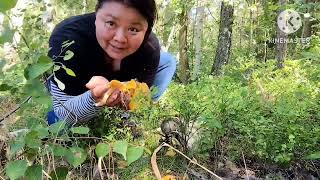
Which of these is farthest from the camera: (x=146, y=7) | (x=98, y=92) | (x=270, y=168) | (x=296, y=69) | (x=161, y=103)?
(x=296, y=69)

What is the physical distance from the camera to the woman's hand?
1908 millimetres

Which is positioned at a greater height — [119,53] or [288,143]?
[119,53]

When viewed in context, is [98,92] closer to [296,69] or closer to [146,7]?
[146,7]

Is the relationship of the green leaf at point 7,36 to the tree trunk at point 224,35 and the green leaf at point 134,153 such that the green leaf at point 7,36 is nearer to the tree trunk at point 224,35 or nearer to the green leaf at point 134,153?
the green leaf at point 134,153

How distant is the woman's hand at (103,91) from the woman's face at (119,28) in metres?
0.26

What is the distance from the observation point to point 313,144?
2.18m

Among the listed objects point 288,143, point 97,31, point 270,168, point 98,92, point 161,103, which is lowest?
point 270,168

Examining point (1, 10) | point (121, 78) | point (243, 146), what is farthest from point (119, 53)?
point (1, 10)

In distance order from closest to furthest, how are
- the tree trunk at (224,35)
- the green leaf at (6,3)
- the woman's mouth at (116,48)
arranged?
the green leaf at (6,3)
the woman's mouth at (116,48)
the tree trunk at (224,35)

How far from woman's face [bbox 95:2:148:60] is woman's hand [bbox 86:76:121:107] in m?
0.26

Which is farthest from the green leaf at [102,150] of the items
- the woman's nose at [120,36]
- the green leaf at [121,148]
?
the woman's nose at [120,36]

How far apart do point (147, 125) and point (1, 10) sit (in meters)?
1.25

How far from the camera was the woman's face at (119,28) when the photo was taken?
79.1 inches

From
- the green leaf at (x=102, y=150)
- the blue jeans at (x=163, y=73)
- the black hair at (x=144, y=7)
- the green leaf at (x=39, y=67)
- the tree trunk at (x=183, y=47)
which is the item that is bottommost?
the tree trunk at (x=183, y=47)
